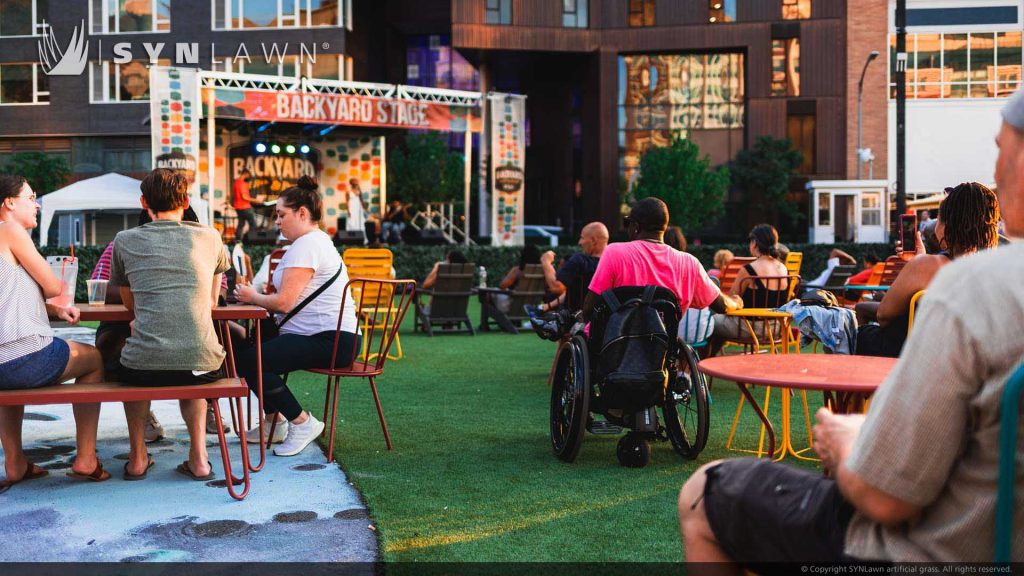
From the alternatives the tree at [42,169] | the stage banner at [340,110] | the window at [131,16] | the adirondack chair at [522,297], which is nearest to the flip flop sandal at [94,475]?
the adirondack chair at [522,297]

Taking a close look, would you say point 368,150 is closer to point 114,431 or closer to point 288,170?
point 288,170

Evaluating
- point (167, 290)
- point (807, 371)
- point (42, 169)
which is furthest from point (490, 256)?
point (42, 169)

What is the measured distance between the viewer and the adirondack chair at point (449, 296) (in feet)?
44.1

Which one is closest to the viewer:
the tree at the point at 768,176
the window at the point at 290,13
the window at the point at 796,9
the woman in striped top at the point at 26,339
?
the woman in striped top at the point at 26,339

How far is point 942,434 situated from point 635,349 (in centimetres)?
339

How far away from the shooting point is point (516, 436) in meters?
6.08

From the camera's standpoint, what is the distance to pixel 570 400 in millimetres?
5316

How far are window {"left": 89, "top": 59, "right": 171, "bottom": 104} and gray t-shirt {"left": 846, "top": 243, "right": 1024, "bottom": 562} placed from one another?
3959 cm

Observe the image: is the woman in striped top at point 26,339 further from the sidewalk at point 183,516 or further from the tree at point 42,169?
the tree at point 42,169

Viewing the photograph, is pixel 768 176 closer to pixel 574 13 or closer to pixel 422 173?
pixel 574 13

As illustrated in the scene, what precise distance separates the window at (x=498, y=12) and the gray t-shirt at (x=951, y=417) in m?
38.7

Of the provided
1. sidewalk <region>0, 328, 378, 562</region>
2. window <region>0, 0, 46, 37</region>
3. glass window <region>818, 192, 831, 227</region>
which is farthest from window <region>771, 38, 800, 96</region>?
sidewalk <region>0, 328, 378, 562</region>

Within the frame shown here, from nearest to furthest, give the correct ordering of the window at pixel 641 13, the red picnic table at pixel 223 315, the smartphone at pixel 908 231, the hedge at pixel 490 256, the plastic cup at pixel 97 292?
the red picnic table at pixel 223 315, the plastic cup at pixel 97 292, the smartphone at pixel 908 231, the hedge at pixel 490 256, the window at pixel 641 13

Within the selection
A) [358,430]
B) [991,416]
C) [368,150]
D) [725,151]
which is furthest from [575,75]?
[991,416]
